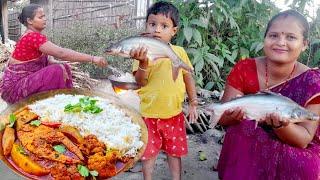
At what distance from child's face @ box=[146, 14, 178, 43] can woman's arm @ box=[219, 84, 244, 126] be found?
632 mm

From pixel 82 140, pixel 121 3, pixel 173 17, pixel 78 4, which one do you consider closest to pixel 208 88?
pixel 173 17

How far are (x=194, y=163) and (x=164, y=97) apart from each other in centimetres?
115

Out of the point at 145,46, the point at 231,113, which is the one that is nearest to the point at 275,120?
the point at 231,113

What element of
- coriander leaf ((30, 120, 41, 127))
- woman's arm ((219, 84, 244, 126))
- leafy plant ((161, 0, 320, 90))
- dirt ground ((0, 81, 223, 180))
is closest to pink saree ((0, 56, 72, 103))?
dirt ground ((0, 81, 223, 180))

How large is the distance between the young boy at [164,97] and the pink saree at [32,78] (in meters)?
0.75

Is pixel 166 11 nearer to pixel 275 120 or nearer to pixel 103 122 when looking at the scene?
pixel 103 122

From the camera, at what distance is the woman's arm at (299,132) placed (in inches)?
91.1

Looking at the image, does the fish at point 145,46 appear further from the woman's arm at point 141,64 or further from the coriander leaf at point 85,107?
the coriander leaf at point 85,107

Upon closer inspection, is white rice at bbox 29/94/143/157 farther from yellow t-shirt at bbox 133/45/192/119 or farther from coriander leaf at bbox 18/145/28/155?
yellow t-shirt at bbox 133/45/192/119

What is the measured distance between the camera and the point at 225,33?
19.7 feet

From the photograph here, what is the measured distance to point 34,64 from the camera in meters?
3.84

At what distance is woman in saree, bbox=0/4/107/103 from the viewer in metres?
3.54

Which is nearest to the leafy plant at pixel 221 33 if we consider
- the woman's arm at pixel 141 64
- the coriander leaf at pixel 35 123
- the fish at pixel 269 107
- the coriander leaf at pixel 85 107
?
the woman's arm at pixel 141 64

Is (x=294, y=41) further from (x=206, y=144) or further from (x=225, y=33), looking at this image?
(x=225, y=33)
